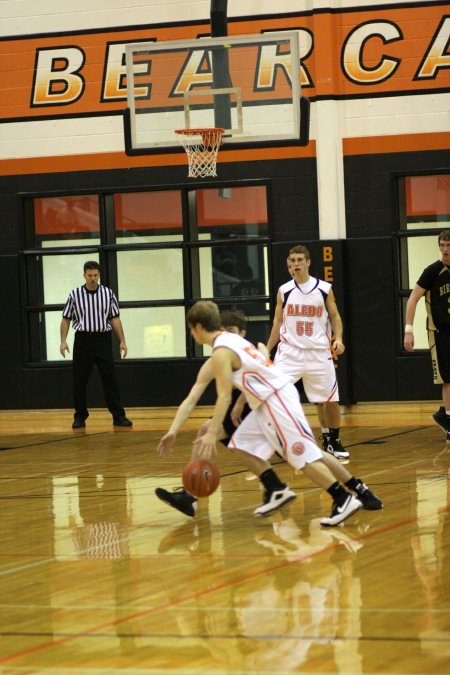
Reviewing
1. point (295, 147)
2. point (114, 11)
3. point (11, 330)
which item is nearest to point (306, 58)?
point (295, 147)

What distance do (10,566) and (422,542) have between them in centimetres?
234

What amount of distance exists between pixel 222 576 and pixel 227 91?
25.1ft

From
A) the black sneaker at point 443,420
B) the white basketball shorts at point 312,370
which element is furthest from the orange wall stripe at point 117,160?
the white basketball shorts at point 312,370

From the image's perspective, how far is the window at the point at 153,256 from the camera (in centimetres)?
1641

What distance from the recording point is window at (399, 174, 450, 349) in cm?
1584

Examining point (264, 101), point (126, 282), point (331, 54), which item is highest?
point (331, 54)

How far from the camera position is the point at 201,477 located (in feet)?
24.5

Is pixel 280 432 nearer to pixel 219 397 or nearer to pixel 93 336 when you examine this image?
pixel 219 397

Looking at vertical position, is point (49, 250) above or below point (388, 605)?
above

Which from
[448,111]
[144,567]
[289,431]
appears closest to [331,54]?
[448,111]

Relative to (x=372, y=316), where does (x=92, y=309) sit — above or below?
above

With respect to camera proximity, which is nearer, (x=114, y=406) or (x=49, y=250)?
(x=114, y=406)

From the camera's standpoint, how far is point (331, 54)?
15805 mm

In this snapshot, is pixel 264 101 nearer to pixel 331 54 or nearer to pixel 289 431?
pixel 331 54
